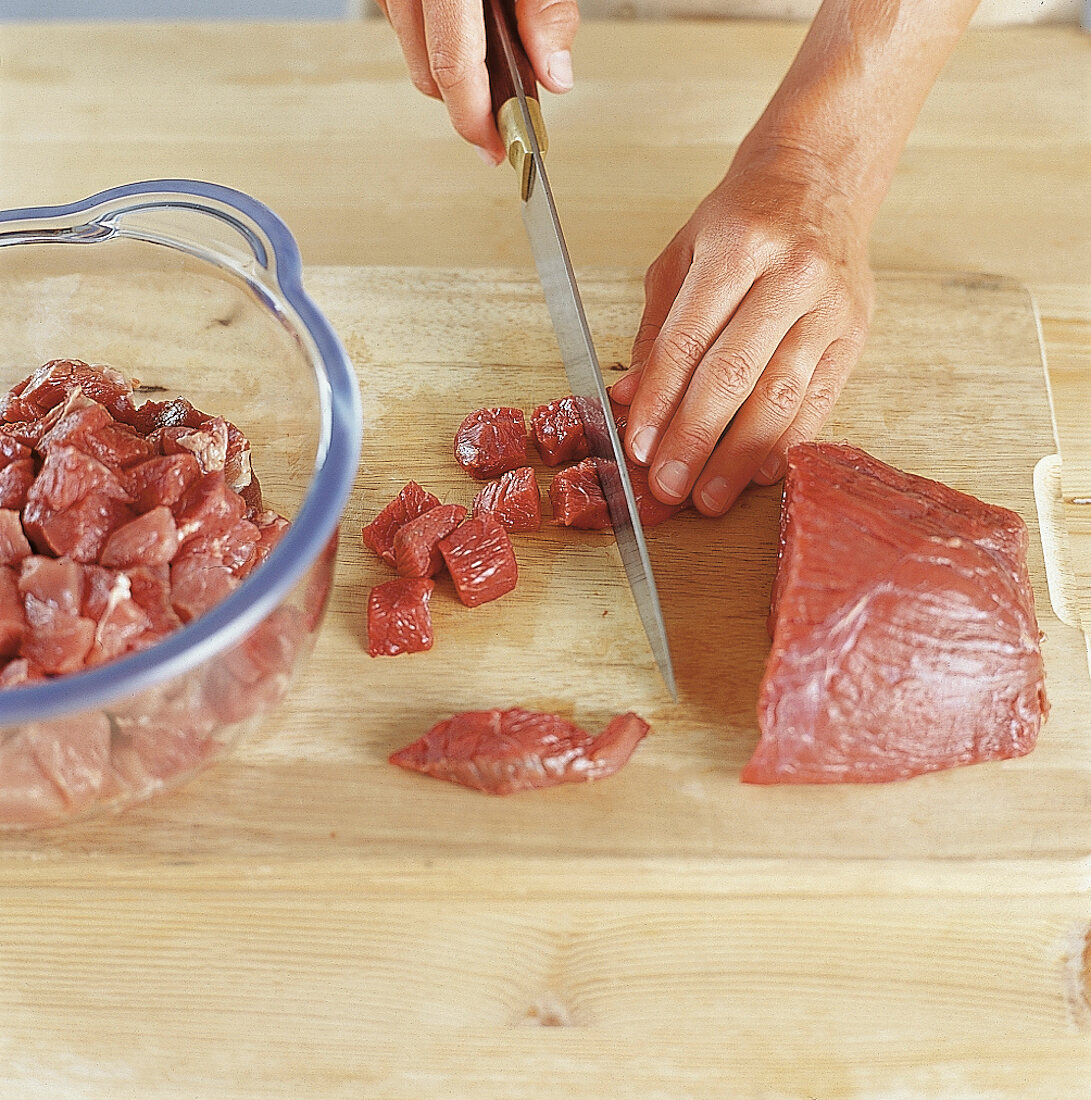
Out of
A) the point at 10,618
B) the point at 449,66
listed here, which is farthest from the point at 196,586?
the point at 449,66

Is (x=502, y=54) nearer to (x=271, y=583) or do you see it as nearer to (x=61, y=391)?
(x=61, y=391)

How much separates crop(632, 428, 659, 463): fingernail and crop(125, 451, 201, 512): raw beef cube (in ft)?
3.00

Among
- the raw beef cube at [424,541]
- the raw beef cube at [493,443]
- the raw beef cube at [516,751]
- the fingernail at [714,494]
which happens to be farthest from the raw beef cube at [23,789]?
the fingernail at [714,494]

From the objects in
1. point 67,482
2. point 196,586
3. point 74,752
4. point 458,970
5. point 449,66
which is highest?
point 449,66

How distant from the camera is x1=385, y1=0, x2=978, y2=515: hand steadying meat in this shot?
2.63m

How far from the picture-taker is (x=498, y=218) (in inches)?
140

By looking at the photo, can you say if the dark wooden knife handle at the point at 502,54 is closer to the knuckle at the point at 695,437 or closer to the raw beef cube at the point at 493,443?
the raw beef cube at the point at 493,443

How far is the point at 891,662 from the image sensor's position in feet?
7.14

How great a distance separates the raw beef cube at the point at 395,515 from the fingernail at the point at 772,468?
0.71 m

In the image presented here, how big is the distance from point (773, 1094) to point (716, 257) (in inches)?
68.1

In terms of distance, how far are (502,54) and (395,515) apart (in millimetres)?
A: 1125

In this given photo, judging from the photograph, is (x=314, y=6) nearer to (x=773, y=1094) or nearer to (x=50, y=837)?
(x=50, y=837)

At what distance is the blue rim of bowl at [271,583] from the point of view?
5.72ft

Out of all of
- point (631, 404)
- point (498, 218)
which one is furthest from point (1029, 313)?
point (498, 218)
